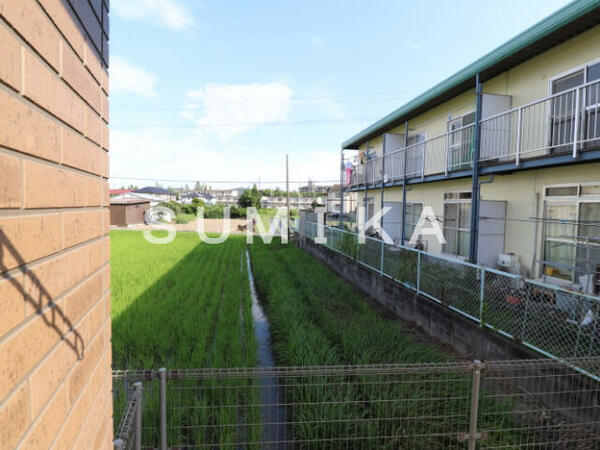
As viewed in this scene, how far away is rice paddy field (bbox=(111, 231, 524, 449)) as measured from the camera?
11.5 ft

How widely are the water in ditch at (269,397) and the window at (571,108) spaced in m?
5.70

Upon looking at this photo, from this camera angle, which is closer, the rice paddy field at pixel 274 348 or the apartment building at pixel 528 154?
the rice paddy field at pixel 274 348

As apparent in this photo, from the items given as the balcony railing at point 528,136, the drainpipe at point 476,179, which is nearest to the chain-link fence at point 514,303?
the drainpipe at point 476,179

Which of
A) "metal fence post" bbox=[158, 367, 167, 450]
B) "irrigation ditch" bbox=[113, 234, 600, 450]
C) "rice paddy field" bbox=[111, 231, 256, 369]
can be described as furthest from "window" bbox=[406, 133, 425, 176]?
"metal fence post" bbox=[158, 367, 167, 450]

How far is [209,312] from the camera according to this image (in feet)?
23.9

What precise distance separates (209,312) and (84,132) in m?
6.64

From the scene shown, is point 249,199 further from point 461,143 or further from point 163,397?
point 163,397

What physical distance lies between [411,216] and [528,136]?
5774mm

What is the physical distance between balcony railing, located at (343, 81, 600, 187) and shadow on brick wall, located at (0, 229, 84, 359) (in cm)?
661

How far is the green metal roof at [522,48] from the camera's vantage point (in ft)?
19.2

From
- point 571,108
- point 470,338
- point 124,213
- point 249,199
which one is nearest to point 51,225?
point 470,338

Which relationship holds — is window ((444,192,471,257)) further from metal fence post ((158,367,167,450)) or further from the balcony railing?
metal fence post ((158,367,167,450))

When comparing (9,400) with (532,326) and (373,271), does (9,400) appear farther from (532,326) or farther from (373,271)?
(373,271)

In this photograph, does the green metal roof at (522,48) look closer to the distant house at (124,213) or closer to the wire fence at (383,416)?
the wire fence at (383,416)
